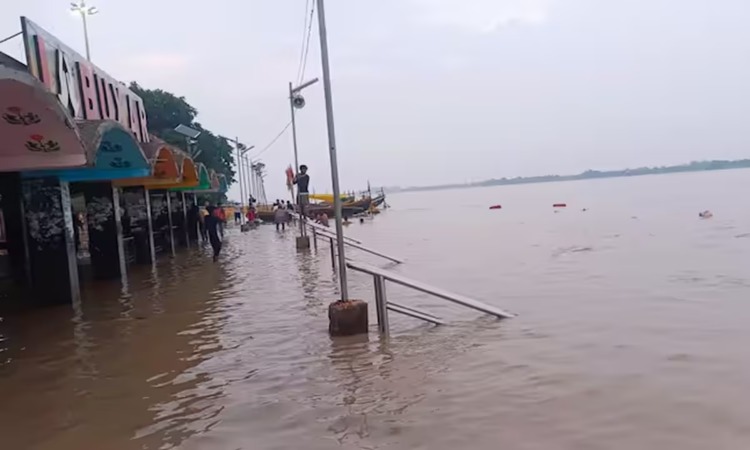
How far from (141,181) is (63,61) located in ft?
23.6

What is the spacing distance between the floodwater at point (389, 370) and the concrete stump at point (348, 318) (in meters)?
0.16

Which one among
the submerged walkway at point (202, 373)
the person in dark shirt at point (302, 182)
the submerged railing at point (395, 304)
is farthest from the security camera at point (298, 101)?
the submerged railing at point (395, 304)

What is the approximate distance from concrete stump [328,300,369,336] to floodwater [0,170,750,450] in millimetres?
164

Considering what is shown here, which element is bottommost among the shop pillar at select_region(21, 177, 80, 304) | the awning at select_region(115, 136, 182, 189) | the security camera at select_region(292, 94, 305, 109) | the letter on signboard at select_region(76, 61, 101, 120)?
the shop pillar at select_region(21, 177, 80, 304)

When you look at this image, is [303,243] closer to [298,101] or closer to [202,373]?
[298,101]

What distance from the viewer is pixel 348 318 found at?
791 cm

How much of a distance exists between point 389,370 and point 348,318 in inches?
58.1

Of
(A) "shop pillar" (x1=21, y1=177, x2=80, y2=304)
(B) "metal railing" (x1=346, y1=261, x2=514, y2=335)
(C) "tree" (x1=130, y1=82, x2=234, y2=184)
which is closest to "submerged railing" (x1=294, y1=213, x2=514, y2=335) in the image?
(B) "metal railing" (x1=346, y1=261, x2=514, y2=335)

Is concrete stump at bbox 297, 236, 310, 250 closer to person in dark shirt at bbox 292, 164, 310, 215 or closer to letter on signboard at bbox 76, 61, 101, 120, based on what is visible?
person in dark shirt at bbox 292, 164, 310, 215

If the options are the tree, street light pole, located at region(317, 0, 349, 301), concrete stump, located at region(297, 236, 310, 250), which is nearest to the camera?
street light pole, located at region(317, 0, 349, 301)

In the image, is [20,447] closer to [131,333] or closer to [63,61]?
[131,333]

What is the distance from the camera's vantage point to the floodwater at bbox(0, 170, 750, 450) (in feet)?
16.3

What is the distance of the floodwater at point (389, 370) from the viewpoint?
496cm

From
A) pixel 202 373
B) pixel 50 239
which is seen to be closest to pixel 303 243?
pixel 50 239
